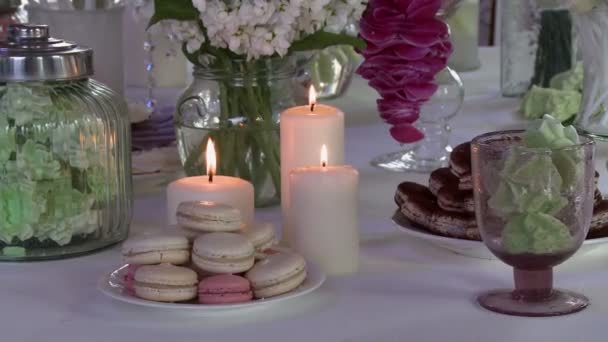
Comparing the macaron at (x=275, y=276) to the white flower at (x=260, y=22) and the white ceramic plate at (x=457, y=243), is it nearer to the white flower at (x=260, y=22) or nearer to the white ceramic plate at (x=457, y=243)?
the white ceramic plate at (x=457, y=243)

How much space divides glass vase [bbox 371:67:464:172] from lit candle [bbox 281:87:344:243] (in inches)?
14.7

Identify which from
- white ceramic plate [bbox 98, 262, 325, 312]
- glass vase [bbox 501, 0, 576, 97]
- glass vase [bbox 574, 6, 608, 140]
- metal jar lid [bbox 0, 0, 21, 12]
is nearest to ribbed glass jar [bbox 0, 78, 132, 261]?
white ceramic plate [bbox 98, 262, 325, 312]

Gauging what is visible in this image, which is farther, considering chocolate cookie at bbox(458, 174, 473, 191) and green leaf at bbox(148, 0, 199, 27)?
green leaf at bbox(148, 0, 199, 27)

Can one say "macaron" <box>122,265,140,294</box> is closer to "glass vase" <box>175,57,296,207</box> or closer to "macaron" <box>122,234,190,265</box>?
"macaron" <box>122,234,190,265</box>

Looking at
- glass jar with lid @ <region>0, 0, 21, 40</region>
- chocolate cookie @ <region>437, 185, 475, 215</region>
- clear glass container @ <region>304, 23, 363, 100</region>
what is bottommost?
chocolate cookie @ <region>437, 185, 475, 215</region>

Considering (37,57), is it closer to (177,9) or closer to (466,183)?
(177,9)

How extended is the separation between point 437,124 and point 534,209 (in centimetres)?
65

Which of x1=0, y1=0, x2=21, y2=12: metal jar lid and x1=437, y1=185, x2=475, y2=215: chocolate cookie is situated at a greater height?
x1=0, y1=0, x2=21, y2=12: metal jar lid

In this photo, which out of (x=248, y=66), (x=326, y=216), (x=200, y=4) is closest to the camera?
(x=326, y=216)

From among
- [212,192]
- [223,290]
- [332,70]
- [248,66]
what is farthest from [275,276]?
[332,70]

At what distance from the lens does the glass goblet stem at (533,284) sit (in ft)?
3.00

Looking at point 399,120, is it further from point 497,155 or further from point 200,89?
point 497,155

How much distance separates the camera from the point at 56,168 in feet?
3.44

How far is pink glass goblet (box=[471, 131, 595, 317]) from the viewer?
0.87 meters
